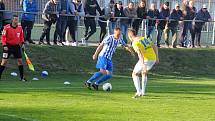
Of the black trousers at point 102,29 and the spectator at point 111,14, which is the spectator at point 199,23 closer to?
the spectator at point 111,14

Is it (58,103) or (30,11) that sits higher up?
(30,11)

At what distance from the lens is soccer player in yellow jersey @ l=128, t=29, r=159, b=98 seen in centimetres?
1802

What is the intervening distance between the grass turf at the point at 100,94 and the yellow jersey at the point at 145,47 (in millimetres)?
1213

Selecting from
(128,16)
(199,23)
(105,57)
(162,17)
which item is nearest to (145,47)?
(105,57)

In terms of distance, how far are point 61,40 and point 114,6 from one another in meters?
3.37

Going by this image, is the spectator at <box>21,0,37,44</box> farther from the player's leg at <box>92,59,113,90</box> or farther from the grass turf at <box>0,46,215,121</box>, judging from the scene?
the player's leg at <box>92,59,113,90</box>

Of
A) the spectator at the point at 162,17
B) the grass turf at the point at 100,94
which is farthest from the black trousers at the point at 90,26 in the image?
the spectator at the point at 162,17

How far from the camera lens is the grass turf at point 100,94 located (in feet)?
44.6

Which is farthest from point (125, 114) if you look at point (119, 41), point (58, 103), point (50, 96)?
point (119, 41)

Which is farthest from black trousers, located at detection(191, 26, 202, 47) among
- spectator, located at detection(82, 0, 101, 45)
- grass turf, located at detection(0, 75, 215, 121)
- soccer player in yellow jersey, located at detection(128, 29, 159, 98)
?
soccer player in yellow jersey, located at detection(128, 29, 159, 98)

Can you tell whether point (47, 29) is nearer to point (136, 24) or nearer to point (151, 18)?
point (136, 24)

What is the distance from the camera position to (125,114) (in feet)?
45.3

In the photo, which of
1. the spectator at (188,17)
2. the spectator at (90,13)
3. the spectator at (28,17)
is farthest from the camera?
the spectator at (188,17)

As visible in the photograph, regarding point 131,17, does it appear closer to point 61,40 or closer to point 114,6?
point 114,6
